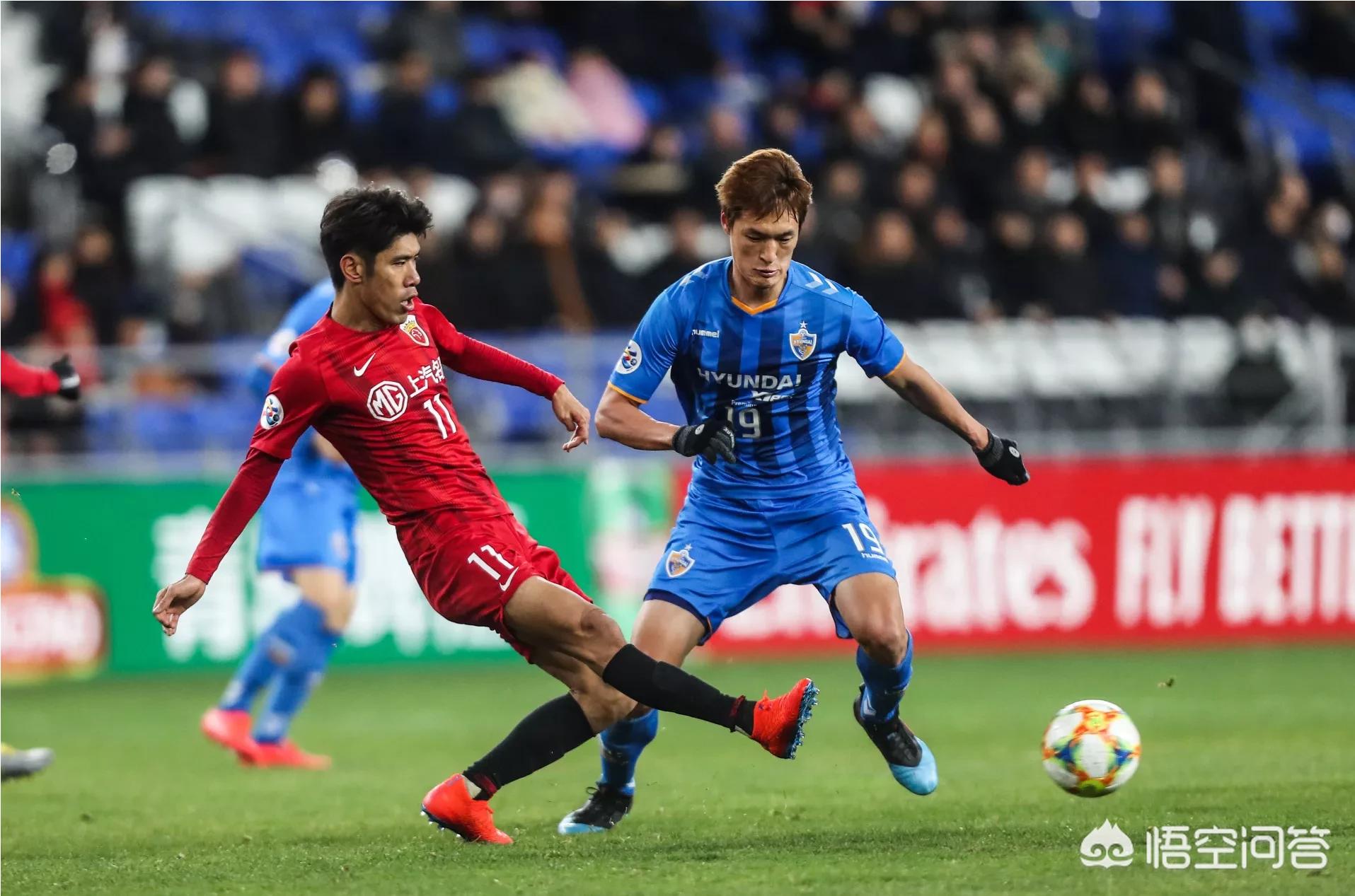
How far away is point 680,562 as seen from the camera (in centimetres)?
688

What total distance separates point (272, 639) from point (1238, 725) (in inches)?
202

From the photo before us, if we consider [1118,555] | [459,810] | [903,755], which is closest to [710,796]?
[903,755]

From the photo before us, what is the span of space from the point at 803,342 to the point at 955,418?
1.98 ft

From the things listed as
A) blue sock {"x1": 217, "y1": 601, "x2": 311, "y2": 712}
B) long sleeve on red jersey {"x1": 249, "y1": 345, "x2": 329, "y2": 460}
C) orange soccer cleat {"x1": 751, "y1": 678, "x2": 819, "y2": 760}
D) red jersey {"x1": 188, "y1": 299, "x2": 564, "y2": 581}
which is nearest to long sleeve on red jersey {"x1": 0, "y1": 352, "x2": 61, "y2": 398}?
blue sock {"x1": 217, "y1": 601, "x2": 311, "y2": 712}

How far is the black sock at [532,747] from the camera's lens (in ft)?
21.4

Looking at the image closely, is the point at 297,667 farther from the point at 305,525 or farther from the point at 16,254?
the point at 16,254

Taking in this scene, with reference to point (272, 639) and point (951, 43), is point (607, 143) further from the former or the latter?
point (272, 639)

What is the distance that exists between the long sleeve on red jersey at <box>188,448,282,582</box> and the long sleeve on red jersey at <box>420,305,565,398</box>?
0.81m

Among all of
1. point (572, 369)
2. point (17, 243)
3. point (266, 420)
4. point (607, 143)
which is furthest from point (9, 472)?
point (266, 420)

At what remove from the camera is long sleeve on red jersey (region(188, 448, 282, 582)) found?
6195mm

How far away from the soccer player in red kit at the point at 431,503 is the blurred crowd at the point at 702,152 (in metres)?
8.07

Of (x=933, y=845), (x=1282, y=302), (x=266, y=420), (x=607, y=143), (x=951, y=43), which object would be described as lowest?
(x=933, y=845)

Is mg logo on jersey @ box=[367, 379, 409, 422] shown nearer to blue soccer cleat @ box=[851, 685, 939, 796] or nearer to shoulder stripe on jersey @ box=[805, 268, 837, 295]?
shoulder stripe on jersey @ box=[805, 268, 837, 295]

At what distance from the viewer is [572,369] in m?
13.8
